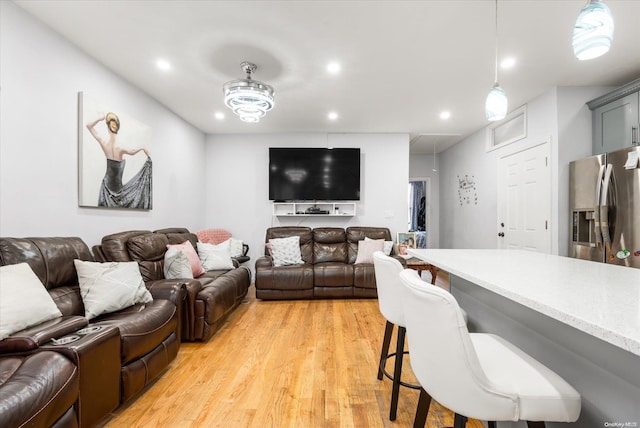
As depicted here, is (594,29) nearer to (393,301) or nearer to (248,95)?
(393,301)

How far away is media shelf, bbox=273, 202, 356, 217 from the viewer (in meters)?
5.21

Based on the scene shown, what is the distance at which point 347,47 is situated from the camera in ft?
8.59

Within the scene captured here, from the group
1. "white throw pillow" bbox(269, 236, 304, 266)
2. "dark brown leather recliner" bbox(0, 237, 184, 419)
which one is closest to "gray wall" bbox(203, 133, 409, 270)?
"white throw pillow" bbox(269, 236, 304, 266)

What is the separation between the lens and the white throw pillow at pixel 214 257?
3854 millimetres

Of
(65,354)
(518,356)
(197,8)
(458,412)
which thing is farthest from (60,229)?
(518,356)

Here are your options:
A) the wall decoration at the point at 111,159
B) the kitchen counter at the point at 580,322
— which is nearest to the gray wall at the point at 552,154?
the kitchen counter at the point at 580,322

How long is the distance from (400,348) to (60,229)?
2.86 m

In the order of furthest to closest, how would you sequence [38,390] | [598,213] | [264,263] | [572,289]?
[264,263] → [598,213] → [38,390] → [572,289]

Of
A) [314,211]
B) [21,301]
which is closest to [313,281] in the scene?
[314,211]

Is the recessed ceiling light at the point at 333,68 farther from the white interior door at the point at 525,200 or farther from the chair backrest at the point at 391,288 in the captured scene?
the white interior door at the point at 525,200

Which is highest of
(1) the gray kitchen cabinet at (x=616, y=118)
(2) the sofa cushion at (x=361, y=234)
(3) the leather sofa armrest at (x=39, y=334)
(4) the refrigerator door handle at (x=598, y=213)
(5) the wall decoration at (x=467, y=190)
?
(1) the gray kitchen cabinet at (x=616, y=118)

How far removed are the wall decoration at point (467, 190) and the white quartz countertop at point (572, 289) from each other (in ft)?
13.4

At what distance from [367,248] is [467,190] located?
256cm

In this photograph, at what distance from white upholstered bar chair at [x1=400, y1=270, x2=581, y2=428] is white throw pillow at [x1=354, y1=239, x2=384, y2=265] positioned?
3.68 metres
